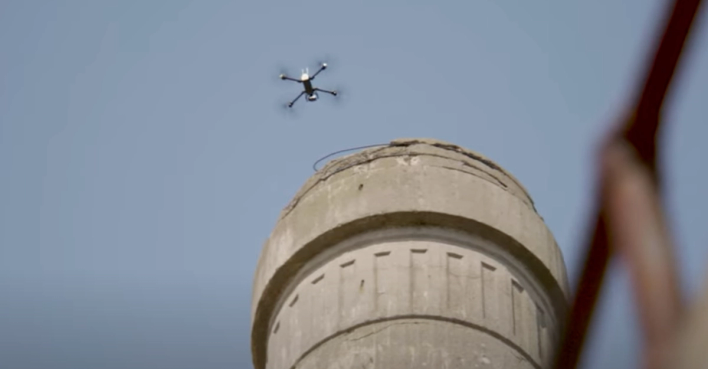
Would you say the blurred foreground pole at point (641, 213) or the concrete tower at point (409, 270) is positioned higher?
the concrete tower at point (409, 270)

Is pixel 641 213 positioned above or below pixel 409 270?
below

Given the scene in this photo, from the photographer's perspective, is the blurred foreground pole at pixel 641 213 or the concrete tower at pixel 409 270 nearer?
the blurred foreground pole at pixel 641 213

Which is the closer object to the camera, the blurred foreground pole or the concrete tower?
the blurred foreground pole

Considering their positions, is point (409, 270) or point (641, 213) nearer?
point (641, 213)

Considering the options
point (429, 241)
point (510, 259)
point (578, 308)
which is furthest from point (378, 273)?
point (578, 308)

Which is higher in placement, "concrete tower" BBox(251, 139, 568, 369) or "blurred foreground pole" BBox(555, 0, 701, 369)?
"concrete tower" BBox(251, 139, 568, 369)
